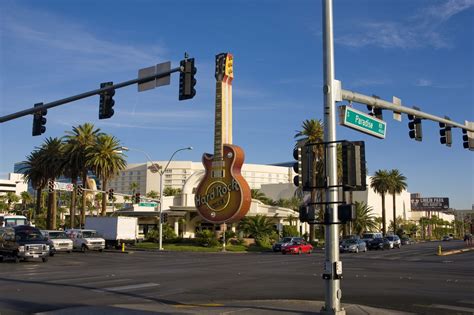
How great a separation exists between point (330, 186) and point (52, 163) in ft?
183

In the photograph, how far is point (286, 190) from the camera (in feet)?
446

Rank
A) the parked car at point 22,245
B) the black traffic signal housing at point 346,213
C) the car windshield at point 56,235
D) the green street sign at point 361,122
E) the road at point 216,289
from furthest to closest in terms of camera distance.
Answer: the car windshield at point 56,235 → the parked car at point 22,245 → the road at point 216,289 → the green street sign at point 361,122 → the black traffic signal housing at point 346,213

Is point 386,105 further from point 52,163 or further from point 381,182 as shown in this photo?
point 381,182

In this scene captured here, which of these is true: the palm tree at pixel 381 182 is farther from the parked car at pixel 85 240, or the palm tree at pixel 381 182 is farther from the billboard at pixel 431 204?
the parked car at pixel 85 240

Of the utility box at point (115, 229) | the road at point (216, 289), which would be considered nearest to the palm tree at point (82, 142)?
the utility box at point (115, 229)

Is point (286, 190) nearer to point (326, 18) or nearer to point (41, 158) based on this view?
point (41, 158)

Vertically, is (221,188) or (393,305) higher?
(221,188)

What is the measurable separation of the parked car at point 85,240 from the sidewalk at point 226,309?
30887mm

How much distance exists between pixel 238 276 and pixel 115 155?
44257mm

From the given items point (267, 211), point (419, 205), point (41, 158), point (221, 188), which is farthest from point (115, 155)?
point (419, 205)

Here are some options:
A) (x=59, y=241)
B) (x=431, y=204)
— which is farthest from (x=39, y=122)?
(x=431, y=204)

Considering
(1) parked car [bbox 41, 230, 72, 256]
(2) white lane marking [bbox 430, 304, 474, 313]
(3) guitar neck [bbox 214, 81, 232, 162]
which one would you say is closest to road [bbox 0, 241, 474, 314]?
(2) white lane marking [bbox 430, 304, 474, 313]

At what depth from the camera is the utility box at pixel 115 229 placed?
4825 centimetres

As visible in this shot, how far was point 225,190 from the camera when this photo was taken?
52.4 metres
